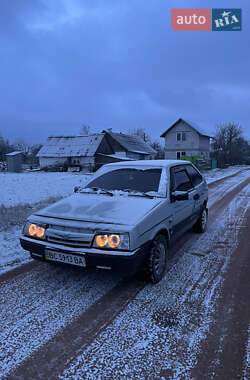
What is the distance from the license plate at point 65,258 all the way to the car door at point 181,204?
1665mm

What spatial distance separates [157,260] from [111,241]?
0.91 metres

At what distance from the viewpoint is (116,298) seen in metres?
3.11

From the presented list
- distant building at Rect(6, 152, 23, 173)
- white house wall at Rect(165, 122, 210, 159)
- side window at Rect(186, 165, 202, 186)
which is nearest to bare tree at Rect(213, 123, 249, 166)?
white house wall at Rect(165, 122, 210, 159)

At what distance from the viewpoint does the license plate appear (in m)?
2.97

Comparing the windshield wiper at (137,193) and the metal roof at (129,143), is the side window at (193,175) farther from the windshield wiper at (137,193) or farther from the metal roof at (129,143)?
the metal roof at (129,143)

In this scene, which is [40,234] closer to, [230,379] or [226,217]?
[230,379]

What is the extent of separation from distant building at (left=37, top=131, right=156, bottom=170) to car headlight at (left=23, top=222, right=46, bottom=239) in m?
28.7

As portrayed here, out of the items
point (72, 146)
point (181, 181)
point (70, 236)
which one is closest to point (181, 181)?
point (181, 181)

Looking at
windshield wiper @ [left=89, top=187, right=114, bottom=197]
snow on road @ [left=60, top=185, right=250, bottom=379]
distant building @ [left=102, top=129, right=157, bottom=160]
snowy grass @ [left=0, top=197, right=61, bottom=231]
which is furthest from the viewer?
distant building @ [left=102, top=129, right=157, bottom=160]

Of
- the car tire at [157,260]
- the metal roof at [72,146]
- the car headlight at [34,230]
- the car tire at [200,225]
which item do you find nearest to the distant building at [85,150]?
the metal roof at [72,146]

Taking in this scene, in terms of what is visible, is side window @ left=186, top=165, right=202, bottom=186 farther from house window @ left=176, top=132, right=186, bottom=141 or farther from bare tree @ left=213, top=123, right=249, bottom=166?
bare tree @ left=213, top=123, right=249, bottom=166

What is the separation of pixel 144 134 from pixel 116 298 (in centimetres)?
7562

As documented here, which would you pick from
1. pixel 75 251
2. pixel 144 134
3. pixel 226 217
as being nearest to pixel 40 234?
pixel 75 251

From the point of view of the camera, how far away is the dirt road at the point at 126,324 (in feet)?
6.92
